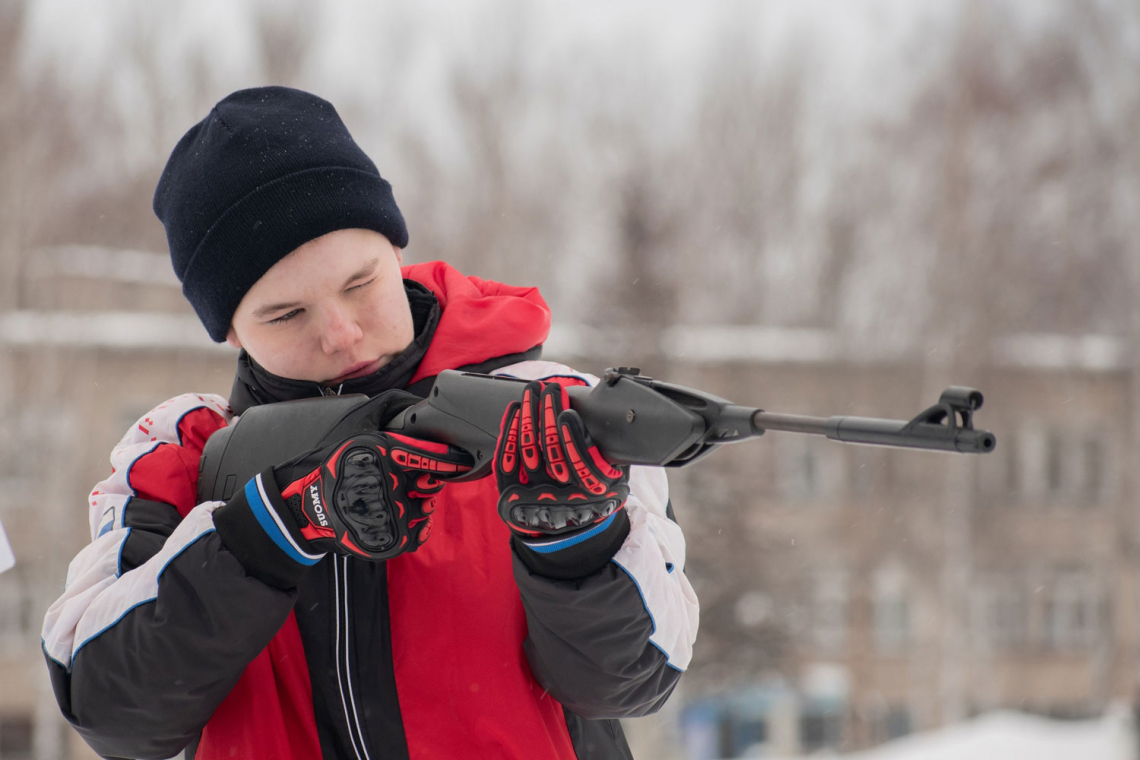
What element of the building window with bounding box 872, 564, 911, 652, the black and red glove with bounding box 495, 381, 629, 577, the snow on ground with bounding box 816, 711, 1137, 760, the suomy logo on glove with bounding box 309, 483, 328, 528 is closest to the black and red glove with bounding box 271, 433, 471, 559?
the suomy logo on glove with bounding box 309, 483, 328, 528

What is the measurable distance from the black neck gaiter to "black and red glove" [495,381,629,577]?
1.09 feet

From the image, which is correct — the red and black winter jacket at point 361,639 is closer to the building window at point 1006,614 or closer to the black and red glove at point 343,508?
the black and red glove at point 343,508

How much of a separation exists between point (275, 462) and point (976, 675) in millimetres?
17256

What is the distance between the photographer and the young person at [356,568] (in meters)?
1.28

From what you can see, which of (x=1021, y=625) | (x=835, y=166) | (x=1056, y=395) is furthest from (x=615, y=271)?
(x=1021, y=625)

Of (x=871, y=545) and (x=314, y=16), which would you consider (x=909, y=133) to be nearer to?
(x=871, y=545)

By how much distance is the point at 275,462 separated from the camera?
143cm

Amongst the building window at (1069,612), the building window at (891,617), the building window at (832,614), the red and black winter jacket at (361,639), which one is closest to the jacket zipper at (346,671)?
the red and black winter jacket at (361,639)

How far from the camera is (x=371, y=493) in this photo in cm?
129

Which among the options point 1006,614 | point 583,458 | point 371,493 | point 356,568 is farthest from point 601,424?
point 1006,614

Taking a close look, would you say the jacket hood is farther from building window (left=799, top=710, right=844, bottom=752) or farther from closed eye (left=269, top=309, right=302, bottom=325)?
building window (left=799, top=710, right=844, bottom=752)

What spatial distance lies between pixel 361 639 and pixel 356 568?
0.10m

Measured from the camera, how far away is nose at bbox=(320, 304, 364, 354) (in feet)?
4.90

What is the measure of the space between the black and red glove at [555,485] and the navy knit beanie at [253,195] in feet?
1.57
